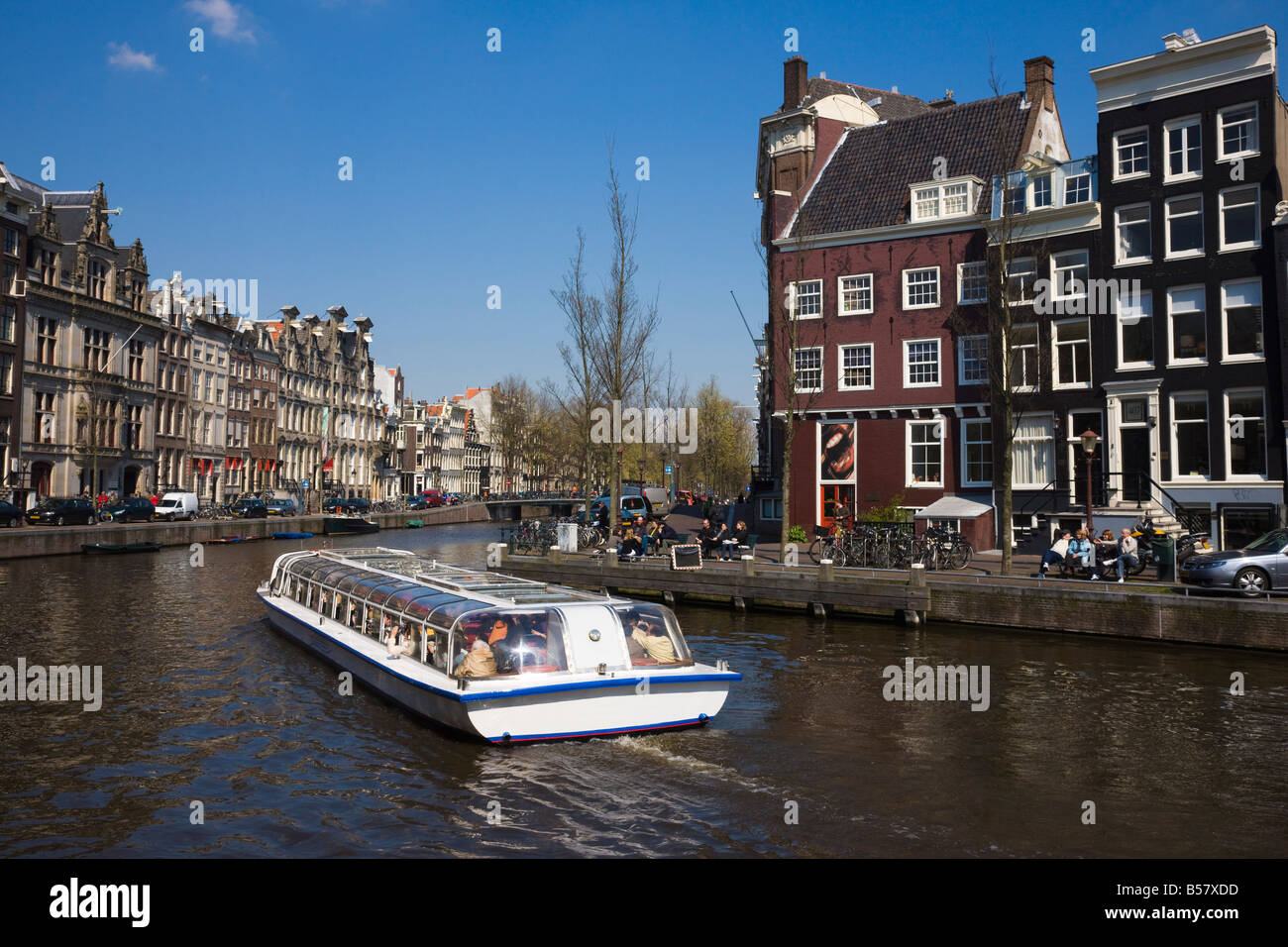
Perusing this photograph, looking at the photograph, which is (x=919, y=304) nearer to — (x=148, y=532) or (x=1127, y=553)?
(x=1127, y=553)

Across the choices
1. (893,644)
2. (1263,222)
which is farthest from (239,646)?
(1263,222)

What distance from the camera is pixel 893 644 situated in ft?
72.4

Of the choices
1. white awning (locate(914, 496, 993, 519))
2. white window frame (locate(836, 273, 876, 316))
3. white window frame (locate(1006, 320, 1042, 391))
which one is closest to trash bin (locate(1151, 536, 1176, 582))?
white awning (locate(914, 496, 993, 519))

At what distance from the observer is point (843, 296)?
4144 centimetres

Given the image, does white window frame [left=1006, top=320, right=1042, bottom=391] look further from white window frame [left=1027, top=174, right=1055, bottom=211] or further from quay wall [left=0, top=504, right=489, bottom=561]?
quay wall [left=0, top=504, right=489, bottom=561]

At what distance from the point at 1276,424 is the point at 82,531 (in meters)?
46.5

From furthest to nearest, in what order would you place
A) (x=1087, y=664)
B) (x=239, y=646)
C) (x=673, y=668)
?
(x=239, y=646) → (x=1087, y=664) → (x=673, y=668)

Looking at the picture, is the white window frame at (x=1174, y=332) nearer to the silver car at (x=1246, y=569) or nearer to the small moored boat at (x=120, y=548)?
the silver car at (x=1246, y=569)

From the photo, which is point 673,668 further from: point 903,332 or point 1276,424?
point 903,332

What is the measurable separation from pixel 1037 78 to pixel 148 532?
4491 centimetres

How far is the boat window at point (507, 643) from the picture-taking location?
1357cm

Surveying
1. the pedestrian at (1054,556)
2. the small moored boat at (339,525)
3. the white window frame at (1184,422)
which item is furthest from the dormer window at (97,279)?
the white window frame at (1184,422)

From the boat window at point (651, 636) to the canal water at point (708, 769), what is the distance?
116 cm
